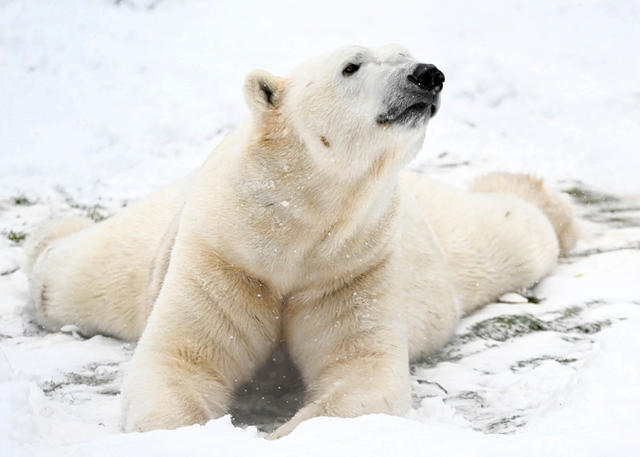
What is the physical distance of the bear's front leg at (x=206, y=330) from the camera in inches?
126

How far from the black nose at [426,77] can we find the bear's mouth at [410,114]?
2.6 inches

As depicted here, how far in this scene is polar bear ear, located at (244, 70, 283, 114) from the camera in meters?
3.46

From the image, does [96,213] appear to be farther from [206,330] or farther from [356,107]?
[356,107]

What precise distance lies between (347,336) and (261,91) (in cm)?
102

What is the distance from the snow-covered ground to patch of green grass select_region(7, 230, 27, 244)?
0.07 ft

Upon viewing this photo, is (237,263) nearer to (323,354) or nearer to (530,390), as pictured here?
(323,354)

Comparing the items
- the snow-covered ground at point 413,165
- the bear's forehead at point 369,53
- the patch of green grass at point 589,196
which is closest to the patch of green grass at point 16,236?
the snow-covered ground at point 413,165

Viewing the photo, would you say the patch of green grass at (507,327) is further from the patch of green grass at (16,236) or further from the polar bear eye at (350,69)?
the patch of green grass at (16,236)

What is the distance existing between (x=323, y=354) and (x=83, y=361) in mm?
1117

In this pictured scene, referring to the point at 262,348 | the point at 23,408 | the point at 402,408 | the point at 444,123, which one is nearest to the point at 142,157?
the point at 444,123

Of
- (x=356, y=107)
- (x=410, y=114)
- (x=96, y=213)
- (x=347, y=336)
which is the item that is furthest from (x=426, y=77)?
(x=96, y=213)

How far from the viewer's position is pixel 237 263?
11.1 ft

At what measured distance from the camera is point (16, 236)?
5.58m

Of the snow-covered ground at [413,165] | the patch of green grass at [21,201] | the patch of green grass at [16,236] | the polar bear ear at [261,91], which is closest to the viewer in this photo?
the snow-covered ground at [413,165]
